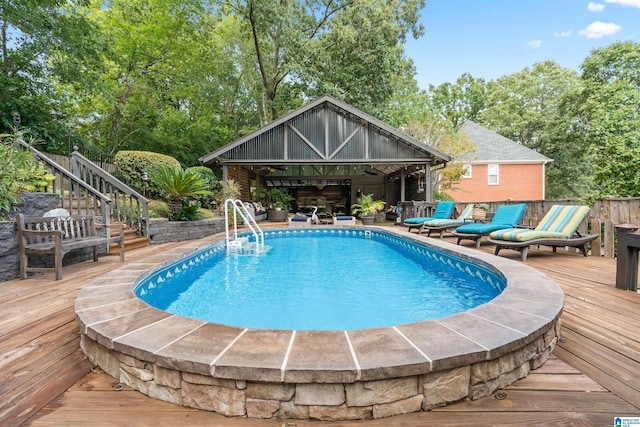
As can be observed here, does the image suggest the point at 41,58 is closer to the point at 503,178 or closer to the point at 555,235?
the point at 555,235

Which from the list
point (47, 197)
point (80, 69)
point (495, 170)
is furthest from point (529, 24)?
point (47, 197)

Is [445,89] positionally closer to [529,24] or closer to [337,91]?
[529,24]

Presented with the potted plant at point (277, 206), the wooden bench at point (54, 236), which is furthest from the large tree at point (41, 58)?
the potted plant at point (277, 206)

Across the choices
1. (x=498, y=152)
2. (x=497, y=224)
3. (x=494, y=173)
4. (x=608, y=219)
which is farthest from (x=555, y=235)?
(x=498, y=152)

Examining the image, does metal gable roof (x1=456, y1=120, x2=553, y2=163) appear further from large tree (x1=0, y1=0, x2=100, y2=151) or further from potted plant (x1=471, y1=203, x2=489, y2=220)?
large tree (x1=0, y1=0, x2=100, y2=151)

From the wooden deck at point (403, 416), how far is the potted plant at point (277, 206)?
35.8 feet

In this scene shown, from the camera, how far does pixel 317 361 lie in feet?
4.82

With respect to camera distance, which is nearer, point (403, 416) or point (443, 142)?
point (403, 416)

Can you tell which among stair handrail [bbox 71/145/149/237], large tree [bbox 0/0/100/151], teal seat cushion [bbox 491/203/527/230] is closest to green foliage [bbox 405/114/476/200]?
teal seat cushion [bbox 491/203/527/230]

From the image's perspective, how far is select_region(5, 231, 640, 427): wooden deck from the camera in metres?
1.42

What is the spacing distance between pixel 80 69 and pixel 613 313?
1372 centimetres

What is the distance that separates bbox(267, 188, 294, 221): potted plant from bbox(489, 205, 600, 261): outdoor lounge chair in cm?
975

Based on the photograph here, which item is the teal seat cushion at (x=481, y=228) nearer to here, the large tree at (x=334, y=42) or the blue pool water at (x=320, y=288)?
the blue pool water at (x=320, y=288)

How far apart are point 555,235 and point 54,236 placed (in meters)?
7.45
